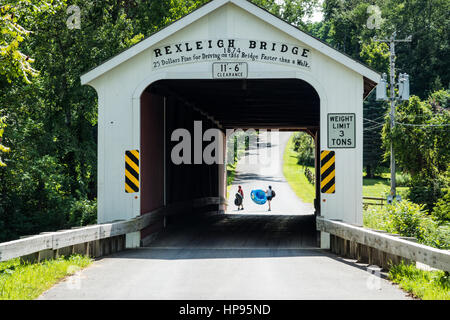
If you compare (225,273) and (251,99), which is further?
→ (251,99)

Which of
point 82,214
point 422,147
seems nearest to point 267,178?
point 422,147

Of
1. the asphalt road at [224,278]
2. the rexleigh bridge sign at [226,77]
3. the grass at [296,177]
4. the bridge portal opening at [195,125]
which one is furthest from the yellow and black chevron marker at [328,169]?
the grass at [296,177]

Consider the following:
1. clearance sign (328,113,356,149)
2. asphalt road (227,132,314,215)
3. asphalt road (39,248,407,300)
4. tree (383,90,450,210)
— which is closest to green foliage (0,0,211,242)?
asphalt road (39,248,407,300)

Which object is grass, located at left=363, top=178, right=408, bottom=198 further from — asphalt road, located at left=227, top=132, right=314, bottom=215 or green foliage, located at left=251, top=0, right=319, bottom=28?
green foliage, located at left=251, top=0, right=319, bottom=28

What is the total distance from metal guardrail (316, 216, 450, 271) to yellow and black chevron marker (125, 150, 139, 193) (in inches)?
156

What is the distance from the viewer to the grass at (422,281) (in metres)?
6.45

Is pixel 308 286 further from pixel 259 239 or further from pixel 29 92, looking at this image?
pixel 29 92

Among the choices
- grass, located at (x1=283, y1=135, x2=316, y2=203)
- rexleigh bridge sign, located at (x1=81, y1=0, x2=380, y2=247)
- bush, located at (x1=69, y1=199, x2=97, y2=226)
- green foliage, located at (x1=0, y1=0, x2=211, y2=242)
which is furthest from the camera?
grass, located at (x1=283, y1=135, x2=316, y2=203)

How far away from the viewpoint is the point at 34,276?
7504mm

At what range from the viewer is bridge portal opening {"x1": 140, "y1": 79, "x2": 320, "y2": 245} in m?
13.3

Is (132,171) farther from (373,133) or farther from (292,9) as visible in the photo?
(373,133)

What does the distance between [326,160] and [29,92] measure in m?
11.2

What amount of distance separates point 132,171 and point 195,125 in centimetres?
698

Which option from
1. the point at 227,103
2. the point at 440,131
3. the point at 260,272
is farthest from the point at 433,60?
the point at 260,272
